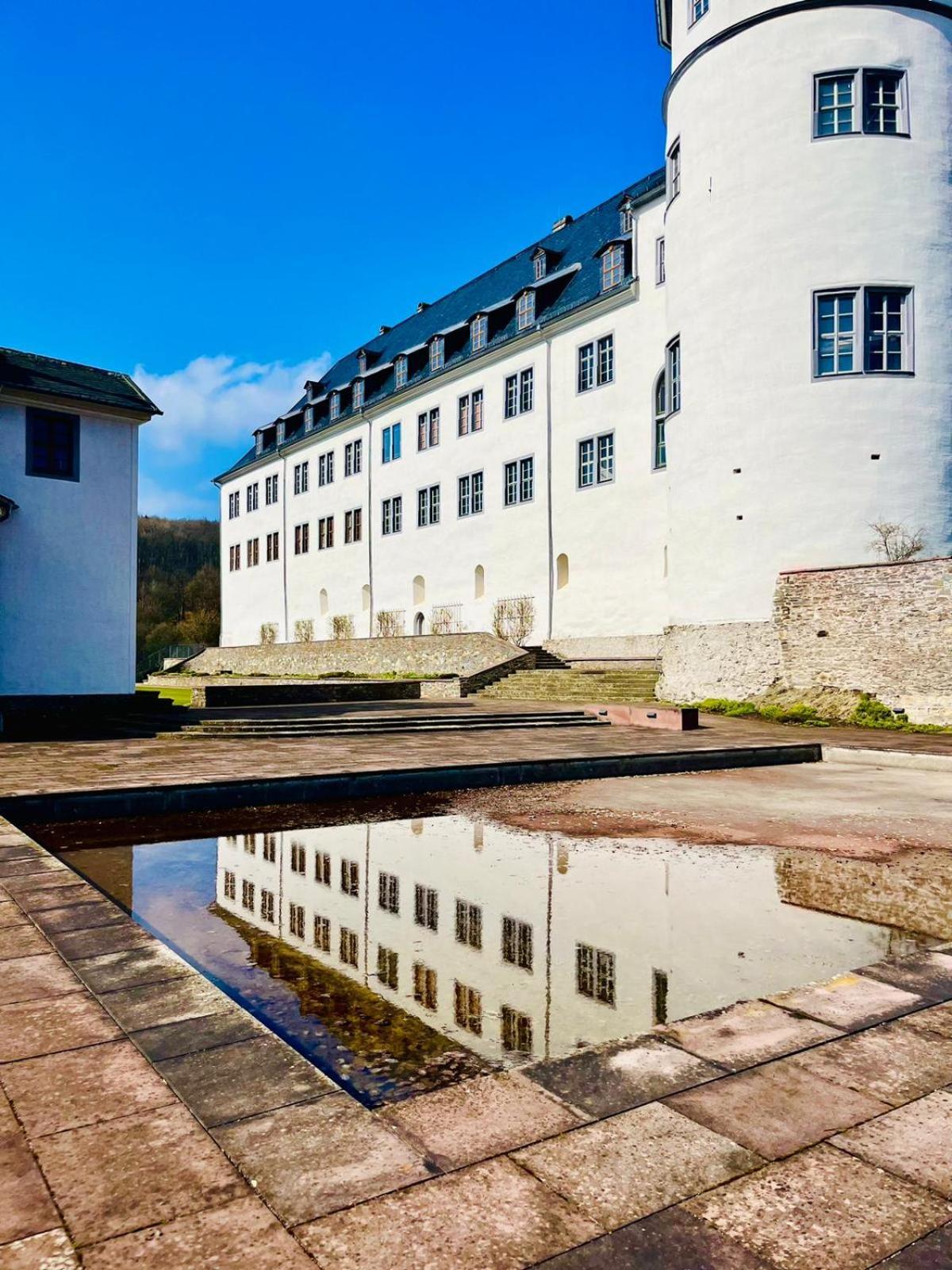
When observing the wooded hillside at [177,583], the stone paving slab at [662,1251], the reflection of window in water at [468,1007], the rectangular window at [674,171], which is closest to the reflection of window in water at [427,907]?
the reflection of window in water at [468,1007]

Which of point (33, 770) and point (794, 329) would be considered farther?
point (794, 329)

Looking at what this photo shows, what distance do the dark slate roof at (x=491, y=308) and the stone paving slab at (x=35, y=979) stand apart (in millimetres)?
32623

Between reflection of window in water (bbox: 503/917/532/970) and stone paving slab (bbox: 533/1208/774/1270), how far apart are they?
2.56 meters

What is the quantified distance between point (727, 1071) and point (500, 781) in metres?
8.26

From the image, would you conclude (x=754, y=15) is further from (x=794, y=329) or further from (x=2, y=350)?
(x=2, y=350)

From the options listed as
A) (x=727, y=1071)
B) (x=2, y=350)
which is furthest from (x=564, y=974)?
(x=2, y=350)

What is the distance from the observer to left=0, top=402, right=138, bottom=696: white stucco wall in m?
19.6

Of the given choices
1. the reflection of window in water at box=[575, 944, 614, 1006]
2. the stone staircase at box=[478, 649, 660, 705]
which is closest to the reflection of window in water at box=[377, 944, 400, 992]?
the reflection of window in water at box=[575, 944, 614, 1006]

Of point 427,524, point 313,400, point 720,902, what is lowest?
point 720,902

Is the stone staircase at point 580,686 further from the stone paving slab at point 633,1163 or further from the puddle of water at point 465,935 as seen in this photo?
the stone paving slab at point 633,1163

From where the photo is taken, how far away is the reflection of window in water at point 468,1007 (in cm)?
404

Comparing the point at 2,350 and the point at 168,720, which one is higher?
the point at 2,350

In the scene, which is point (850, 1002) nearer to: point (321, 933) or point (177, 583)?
point (321, 933)

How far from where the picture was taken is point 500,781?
11.4 m
